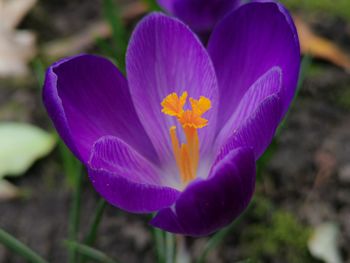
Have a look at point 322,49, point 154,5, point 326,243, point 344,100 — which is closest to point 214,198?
point 326,243

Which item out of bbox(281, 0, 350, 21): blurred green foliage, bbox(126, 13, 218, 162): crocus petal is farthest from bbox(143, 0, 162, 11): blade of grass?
bbox(281, 0, 350, 21): blurred green foliage

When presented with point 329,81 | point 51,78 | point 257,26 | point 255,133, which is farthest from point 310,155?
point 51,78

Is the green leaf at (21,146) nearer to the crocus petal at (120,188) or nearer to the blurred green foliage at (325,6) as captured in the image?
the crocus petal at (120,188)

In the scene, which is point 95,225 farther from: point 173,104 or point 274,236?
point 274,236

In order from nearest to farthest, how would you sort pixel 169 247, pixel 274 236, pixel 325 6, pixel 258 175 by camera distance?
1. pixel 169 247
2. pixel 258 175
3. pixel 274 236
4. pixel 325 6

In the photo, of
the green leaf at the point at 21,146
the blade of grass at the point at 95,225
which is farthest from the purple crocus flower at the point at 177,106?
the green leaf at the point at 21,146

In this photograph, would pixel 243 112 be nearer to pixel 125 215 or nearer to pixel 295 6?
pixel 125 215
